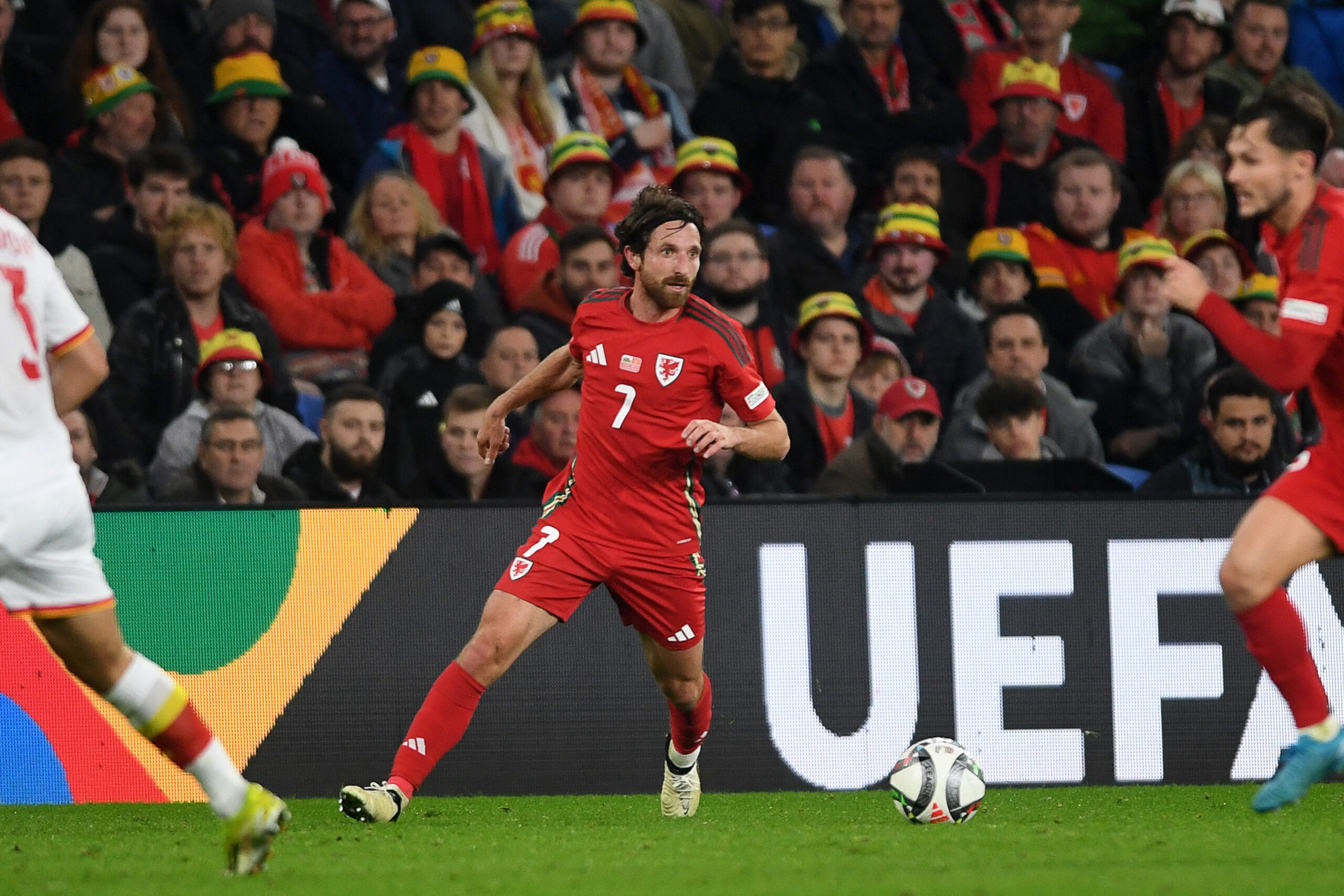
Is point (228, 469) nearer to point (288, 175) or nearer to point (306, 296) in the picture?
point (306, 296)

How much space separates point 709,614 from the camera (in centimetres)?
789

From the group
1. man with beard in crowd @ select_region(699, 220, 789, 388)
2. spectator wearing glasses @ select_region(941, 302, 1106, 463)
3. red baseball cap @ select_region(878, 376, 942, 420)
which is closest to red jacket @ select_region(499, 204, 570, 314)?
man with beard in crowd @ select_region(699, 220, 789, 388)

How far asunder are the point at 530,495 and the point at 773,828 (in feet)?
10.3

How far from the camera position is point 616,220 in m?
10.9

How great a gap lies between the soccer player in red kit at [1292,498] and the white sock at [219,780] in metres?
3.11

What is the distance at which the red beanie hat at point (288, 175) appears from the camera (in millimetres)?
10250

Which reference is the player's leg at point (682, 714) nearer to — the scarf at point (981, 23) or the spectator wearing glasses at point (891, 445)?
the spectator wearing glasses at point (891, 445)

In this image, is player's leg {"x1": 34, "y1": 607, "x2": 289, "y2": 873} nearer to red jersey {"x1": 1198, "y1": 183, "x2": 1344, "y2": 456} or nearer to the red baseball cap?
red jersey {"x1": 1198, "y1": 183, "x2": 1344, "y2": 456}

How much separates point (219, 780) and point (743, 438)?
2.25 metres

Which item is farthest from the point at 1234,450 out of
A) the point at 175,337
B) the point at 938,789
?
the point at 175,337

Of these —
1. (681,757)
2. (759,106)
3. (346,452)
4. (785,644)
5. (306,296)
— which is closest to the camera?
(681,757)

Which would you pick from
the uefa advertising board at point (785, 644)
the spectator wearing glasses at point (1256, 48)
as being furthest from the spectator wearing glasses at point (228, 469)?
the spectator wearing glasses at point (1256, 48)

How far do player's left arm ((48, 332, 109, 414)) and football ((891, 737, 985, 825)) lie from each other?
3229 millimetres

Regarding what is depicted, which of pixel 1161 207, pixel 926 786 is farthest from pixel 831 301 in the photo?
pixel 926 786
